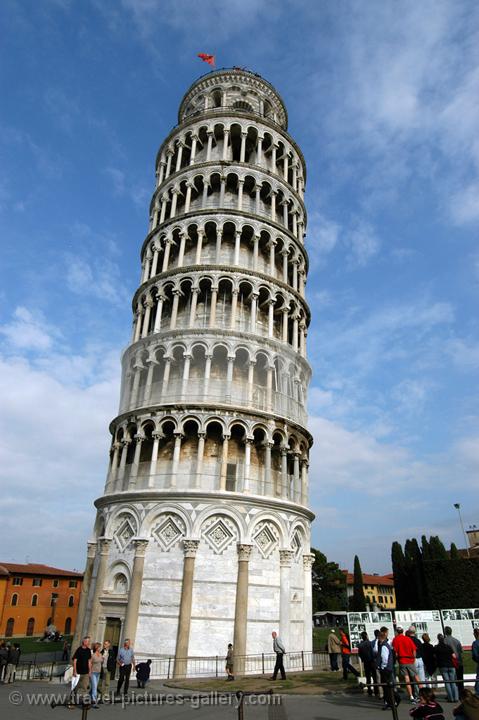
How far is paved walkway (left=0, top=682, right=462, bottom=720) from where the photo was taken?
38.4 feet

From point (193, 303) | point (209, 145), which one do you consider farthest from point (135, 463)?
point (209, 145)

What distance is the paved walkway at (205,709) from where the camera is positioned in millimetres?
11711

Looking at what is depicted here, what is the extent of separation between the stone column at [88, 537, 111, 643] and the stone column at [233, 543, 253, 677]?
6.41 m

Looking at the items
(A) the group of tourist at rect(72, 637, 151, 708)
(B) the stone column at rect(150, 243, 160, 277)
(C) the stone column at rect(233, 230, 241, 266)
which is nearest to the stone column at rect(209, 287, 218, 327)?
(C) the stone column at rect(233, 230, 241, 266)

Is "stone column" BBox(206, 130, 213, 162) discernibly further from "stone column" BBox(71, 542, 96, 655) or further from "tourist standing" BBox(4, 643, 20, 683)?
"tourist standing" BBox(4, 643, 20, 683)

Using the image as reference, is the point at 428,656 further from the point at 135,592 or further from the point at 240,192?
the point at 240,192

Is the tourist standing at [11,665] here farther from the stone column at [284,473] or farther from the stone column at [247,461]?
the stone column at [284,473]

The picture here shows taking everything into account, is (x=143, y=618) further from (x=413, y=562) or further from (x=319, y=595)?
(x=319, y=595)

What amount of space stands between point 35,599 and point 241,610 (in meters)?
63.7

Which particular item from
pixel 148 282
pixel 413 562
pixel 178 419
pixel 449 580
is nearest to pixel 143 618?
pixel 178 419

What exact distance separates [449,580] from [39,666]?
28.3 m

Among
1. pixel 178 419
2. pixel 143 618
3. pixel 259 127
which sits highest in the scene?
pixel 259 127

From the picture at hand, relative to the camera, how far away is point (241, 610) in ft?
74.2

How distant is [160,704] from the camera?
1423 centimetres
